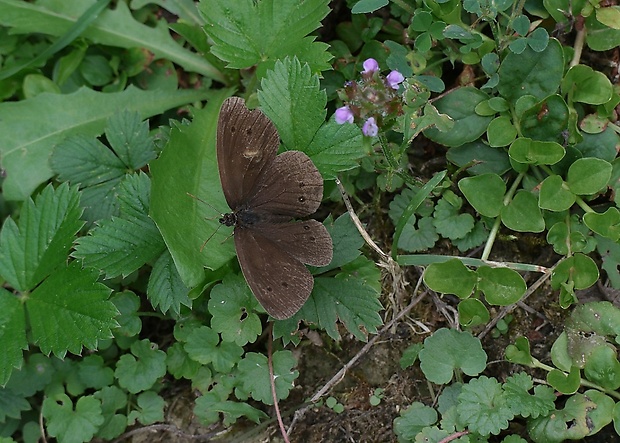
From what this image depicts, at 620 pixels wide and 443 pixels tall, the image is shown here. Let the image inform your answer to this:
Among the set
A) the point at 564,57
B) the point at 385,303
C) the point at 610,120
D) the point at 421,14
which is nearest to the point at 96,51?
the point at 421,14

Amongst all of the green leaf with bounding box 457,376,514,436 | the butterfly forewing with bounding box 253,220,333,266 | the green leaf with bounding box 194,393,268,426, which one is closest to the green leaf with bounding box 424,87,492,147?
the butterfly forewing with bounding box 253,220,333,266

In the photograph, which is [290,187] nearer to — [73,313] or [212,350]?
[212,350]

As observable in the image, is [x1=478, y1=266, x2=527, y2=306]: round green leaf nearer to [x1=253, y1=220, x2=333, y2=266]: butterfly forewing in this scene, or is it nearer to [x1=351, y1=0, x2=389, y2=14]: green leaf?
[x1=253, y1=220, x2=333, y2=266]: butterfly forewing

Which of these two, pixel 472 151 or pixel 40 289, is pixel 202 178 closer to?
pixel 40 289

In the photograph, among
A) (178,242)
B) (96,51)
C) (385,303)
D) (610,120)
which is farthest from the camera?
(96,51)

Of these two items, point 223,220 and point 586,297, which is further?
point 586,297
